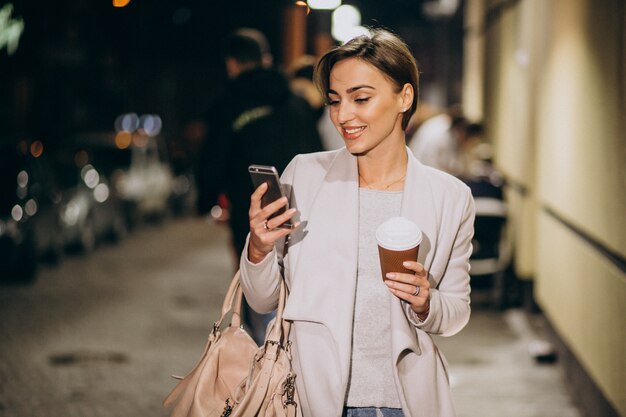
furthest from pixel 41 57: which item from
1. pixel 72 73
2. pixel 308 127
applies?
pixel 308 127

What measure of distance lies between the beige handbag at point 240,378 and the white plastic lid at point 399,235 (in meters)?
0.46

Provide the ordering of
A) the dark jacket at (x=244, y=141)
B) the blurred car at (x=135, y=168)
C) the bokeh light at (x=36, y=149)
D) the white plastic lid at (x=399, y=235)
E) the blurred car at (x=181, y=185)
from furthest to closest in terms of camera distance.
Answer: the blurred car at (x=181, y=185) < the blurred car at (x=135, y=168) < the bokeh light at (x=36, y=149) < the dark jacket at (x=244, y=141) < the white plastic lid at (x=399, y=235)

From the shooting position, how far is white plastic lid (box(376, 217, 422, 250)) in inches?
101

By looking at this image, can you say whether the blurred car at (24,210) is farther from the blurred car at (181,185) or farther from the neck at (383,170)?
the neck at (383,170)

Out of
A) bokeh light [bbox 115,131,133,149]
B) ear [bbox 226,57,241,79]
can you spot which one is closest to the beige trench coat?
ear [bbox 226,57,241,79]

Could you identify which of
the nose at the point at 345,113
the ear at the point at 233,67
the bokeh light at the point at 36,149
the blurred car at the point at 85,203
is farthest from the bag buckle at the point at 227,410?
the blurred car at the point at 85,203

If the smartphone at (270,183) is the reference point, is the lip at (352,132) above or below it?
above

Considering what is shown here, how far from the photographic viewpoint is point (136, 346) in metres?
8.99

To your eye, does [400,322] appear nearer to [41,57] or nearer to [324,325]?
[324,325]

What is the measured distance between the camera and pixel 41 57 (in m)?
30.6

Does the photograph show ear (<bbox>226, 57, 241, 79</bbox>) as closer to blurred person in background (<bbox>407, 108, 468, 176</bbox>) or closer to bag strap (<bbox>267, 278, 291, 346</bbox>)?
bag strap (<bbox>267, 278, 291, 346</bbox>)

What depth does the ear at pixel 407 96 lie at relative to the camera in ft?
9.84

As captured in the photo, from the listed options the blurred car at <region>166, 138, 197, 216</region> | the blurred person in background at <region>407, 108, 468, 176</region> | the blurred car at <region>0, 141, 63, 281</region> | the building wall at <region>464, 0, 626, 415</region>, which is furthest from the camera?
the blurred car at <region>166, 138, 197, 216</region>

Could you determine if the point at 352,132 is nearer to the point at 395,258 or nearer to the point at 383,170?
the point at 383,170
